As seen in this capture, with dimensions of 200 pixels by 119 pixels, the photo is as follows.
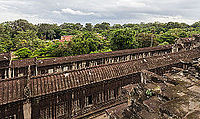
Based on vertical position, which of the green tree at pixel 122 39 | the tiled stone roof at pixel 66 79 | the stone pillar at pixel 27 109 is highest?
the green tree at pixel 122 39

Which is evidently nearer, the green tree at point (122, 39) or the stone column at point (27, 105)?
the stone column at point (27, 105)

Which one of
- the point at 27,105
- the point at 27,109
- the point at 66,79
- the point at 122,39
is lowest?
the point at 27,109

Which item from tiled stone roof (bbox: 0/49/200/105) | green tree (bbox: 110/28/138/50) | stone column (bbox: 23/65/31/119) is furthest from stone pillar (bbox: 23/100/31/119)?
green tree (bbox: 110/28/138/50)

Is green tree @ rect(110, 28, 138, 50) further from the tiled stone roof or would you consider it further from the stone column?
the stone column

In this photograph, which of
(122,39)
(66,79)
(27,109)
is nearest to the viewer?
(27,109)

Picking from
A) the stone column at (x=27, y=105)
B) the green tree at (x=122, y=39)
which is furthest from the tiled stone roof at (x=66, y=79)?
the green tree at (x=122, y=39)

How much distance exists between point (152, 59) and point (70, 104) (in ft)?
21.6

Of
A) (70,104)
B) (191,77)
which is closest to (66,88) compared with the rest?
(70,104)

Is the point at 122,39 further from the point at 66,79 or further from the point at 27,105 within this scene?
the point at 27,105

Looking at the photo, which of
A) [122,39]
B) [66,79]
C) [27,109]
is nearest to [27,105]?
[27,109]

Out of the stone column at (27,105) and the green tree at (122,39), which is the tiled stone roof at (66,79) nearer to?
the stone column at (27,105)

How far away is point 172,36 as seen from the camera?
3453 cm

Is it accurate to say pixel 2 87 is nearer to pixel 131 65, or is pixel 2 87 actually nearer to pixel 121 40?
pixel 131 65

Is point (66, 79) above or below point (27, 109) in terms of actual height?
above
